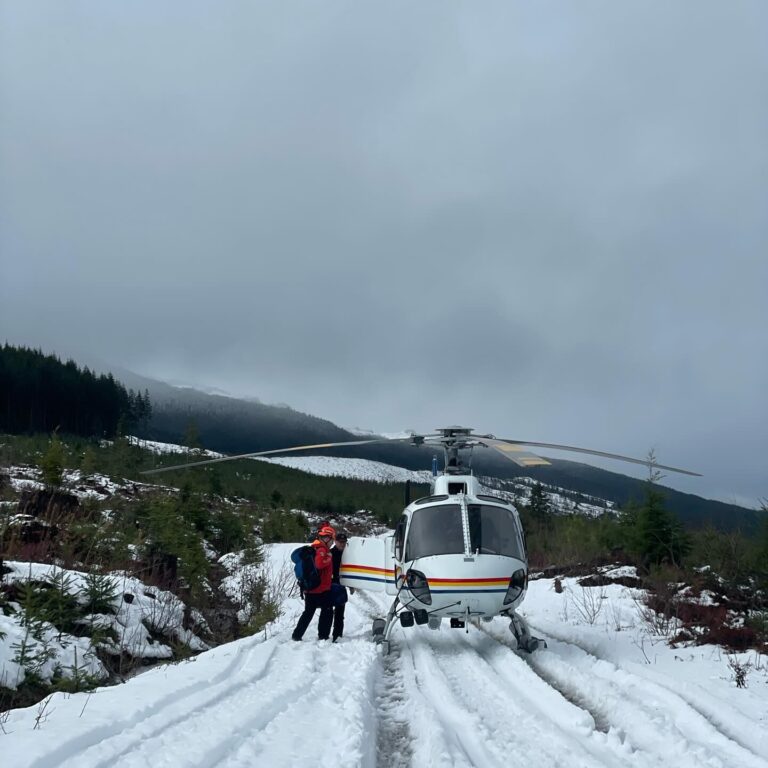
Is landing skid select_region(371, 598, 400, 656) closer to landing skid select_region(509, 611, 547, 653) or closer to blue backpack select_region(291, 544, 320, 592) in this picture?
blue backpack select_region(291, 544, 320, 592)

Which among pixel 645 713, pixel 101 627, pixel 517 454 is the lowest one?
pixel 101 627

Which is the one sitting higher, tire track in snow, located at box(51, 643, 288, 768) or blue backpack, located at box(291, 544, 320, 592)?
blue backpack, located at box(291, 544, 320, 592)

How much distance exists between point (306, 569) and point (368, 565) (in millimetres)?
1494

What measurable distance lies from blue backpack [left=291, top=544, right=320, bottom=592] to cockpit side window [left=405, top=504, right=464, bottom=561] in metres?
1.68

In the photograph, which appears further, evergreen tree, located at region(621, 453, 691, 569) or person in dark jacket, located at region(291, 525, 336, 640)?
evergreen tree, located at region(621, 453, 691, 569)

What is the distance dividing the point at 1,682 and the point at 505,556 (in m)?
6.69

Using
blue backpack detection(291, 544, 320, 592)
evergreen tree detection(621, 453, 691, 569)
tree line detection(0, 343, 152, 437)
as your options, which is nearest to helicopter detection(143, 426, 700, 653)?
blue backpack detection(291, 544, 320, 592)

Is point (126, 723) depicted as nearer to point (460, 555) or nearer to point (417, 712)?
point (417, 712)

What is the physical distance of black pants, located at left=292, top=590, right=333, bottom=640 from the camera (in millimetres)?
10562

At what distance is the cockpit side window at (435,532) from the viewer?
9609 mm

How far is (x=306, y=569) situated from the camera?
1046 centimetres

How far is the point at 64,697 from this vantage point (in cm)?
576

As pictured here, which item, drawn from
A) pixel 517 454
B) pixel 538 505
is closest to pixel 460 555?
pixel 517 454

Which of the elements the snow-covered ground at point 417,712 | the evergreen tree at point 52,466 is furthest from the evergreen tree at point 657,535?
the evergreen tree at point 52,466
